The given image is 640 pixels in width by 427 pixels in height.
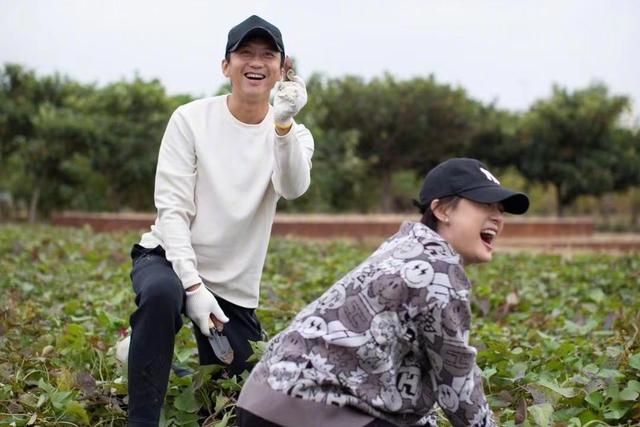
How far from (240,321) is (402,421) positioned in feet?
3.30

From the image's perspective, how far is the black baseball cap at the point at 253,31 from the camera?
8.59 ft

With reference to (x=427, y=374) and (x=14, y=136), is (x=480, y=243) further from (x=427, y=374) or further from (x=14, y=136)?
(x=14, y=136)

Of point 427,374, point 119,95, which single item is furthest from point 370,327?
point 119,95

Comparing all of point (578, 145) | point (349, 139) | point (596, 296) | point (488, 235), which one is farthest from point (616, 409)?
point (578, 145)

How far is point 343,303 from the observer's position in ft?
6.18

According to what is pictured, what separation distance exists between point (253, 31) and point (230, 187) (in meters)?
0.47

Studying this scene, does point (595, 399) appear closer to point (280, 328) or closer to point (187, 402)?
point (187, 402)

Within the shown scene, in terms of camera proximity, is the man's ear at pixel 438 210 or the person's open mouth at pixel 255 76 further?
the person's open mouth at pixel 255 76

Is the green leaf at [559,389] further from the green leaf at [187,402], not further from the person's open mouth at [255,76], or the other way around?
the person's open mouth at [255,76]

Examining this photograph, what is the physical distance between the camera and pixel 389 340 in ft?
6.11

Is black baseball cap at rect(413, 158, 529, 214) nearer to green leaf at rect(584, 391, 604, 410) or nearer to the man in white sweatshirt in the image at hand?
the man in white sweatshirt

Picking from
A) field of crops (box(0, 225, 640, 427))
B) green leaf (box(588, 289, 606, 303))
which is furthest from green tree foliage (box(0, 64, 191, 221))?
green leaf (box(588, 289, 606, 303))

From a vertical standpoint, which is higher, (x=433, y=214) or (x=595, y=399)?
(x=433, y=214)

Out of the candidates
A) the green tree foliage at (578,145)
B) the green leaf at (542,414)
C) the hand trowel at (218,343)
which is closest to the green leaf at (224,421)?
the hand trowel at (218,343)
